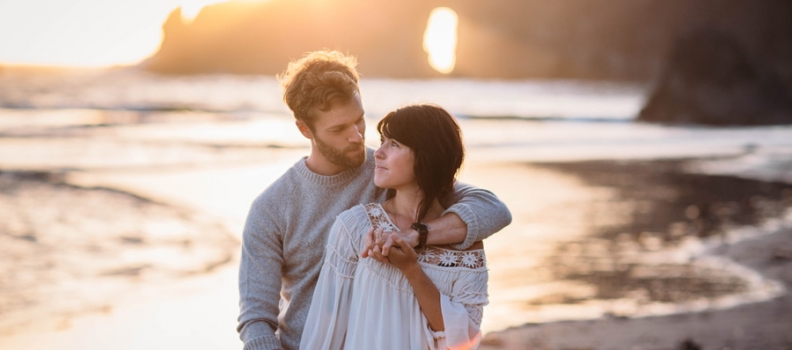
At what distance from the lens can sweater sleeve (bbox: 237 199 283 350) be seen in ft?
10.2

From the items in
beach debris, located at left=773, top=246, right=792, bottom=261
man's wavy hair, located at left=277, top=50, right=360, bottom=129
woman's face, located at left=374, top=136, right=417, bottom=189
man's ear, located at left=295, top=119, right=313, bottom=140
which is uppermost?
beach debris, located at left=773, top=246, right=792, bottom=261

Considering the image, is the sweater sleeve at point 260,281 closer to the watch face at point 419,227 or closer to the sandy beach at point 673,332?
the watch face at point 419,227

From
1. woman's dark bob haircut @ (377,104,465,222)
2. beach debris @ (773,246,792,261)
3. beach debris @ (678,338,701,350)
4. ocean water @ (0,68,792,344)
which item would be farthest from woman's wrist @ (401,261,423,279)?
beach debris @ (773,246,792,261)

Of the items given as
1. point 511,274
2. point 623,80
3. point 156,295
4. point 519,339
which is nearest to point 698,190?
point 511,274

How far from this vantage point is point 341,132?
3.25 meters

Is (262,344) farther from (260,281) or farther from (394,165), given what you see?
(394,165)

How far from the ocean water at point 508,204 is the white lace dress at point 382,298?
1.89 feet

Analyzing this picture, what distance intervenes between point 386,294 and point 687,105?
1468 inches

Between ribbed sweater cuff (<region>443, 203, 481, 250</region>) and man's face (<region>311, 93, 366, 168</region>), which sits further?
man's face (<region>311, 93, 366, 168</region>)

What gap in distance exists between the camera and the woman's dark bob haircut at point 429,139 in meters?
2.73

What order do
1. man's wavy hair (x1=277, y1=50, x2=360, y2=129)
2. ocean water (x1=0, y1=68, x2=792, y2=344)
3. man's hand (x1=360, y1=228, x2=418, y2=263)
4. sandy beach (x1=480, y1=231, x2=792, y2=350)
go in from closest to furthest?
man's hand (x1=360, y1=228, x2=418, y2=263), man's wavy hair (x1=277, y1=50, x2=360, y2=129), sandy beach (x1=480, y1=231, x2=792, y2=350), ocean water (x1=0, y1=68, x2=792, y2=344)

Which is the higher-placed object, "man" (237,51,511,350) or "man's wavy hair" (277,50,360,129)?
"man's wavy hair" (277,50,360,129)

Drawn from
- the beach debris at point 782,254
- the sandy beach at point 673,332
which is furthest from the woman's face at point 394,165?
the beach debris at point 782,254

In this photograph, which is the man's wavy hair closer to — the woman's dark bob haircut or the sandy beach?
the woman's dark bob haircut
